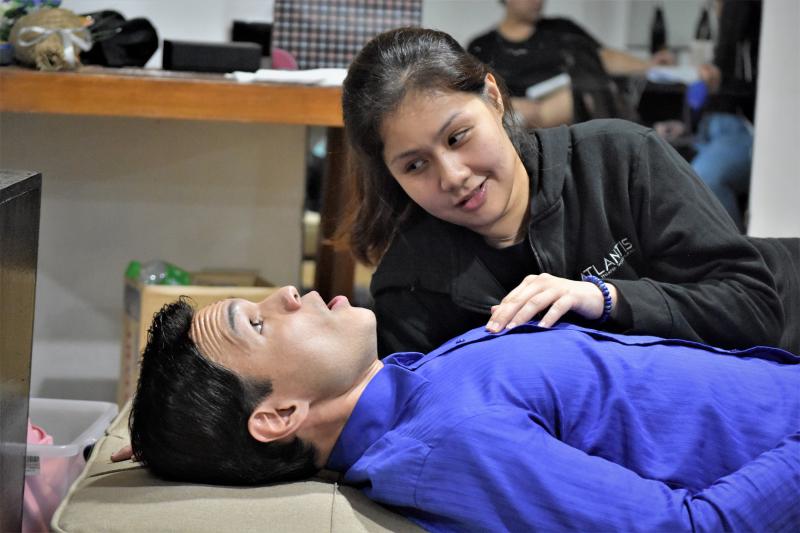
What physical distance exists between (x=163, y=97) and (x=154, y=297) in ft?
1.69

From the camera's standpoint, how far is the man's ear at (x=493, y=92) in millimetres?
1851

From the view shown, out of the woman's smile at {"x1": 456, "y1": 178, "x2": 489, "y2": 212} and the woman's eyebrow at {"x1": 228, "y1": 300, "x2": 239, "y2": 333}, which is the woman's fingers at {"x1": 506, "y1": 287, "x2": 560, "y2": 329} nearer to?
the woman's smile at {"x1": 456, "y1": 178, "x2": 489, "y2": 212}

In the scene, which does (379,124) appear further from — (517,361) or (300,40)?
(300,40)

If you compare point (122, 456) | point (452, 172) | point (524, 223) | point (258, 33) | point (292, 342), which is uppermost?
point (258, 33)

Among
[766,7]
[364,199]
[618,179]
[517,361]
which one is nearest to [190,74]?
[364,199]

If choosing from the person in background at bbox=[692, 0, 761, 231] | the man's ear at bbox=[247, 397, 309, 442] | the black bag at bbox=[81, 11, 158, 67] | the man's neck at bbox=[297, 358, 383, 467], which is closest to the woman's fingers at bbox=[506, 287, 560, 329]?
the man's neck at bbox=[297, 358, 383, 467]

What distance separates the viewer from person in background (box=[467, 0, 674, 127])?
4324 mm

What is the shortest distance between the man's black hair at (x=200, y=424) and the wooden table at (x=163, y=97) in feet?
3.51

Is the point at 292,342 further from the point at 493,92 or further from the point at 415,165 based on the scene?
the point at 493,92

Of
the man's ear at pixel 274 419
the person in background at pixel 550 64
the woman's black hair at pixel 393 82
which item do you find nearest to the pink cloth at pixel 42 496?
the man's ear at pixel 274 419

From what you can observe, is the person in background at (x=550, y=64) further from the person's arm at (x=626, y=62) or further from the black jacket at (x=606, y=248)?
the black jacket at (x=606, y=248)

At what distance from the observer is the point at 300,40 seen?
3113mm

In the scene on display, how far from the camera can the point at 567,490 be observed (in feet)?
4.27

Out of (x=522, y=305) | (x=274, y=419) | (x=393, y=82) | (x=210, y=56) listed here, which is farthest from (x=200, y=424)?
(x=210, y=56)
